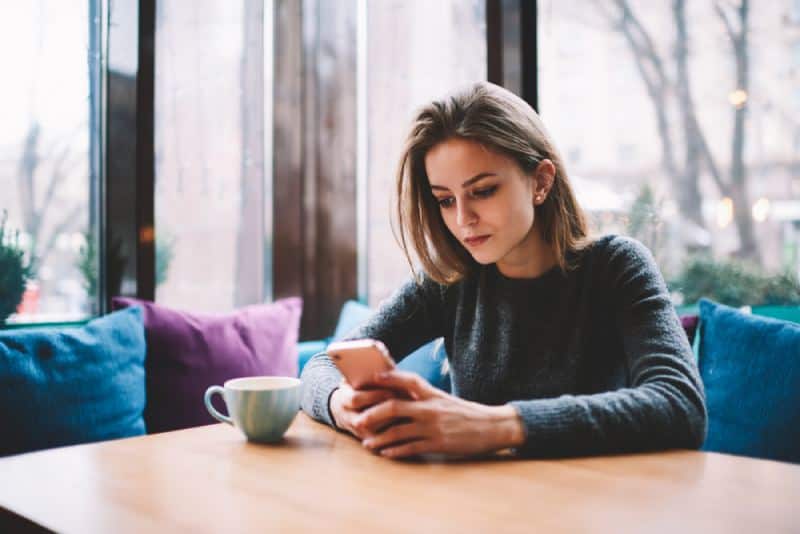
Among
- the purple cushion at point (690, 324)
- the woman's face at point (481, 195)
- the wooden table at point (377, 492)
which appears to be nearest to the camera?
the wooden table at point (377, 492)

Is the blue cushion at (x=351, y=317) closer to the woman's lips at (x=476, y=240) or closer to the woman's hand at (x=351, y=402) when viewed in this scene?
the woman's lips at (x=476, y=240)

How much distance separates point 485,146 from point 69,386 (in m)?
1.08

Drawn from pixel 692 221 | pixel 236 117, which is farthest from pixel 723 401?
pixel 236 117

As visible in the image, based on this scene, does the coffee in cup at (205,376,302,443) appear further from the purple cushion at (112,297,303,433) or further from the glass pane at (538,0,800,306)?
Answer: the glass pane at (538,0,800,306)

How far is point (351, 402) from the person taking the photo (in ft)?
3.21

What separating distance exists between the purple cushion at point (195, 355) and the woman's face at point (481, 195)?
896 mm

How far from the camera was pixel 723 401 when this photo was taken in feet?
4.59

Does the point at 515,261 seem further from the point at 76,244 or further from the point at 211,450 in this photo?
the point at 76,244

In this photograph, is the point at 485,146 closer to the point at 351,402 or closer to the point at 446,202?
the point at 446,202

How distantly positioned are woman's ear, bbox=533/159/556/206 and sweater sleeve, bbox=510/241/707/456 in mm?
313

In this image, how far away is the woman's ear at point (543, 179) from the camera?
52.3 inches

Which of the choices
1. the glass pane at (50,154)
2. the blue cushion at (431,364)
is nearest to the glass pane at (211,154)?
the glass pane at (50,154)

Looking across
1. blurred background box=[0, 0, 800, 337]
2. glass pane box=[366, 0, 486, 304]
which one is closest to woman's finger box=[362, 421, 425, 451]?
blurred background box=[0, 0, 800, 337]

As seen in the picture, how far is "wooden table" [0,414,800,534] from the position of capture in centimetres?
64
